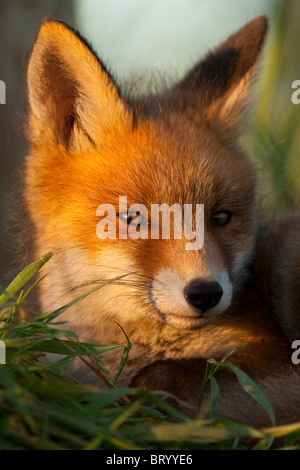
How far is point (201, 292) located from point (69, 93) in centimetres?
101

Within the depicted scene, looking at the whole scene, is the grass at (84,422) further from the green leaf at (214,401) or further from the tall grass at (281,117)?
the tall grass at (281,117)

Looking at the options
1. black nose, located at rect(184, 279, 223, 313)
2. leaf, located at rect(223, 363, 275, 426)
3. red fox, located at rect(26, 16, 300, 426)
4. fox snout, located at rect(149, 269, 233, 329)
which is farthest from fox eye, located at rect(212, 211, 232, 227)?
leaf, located at rect(223, 363, 275, 426)

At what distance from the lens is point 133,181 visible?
192 centimetres

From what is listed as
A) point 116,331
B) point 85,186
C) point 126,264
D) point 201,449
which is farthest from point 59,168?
point 201,449

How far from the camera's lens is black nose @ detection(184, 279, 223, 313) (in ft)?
5.48

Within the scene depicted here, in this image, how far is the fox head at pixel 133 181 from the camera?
1813 millimetres

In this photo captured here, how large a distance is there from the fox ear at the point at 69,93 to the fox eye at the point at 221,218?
0.50m

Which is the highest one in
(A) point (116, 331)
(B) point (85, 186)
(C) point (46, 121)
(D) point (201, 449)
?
(C) point (46, 121)

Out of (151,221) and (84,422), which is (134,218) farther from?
(84,422)

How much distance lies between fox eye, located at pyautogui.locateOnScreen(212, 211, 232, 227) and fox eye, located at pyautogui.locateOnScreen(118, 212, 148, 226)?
0.29 metres

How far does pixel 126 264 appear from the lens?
1.86 metres

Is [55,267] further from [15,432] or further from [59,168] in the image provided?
[15,432]

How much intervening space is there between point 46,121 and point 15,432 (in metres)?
A: 1.30

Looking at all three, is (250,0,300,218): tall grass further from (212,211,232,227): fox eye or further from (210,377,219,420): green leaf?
(210,377,219,420): green leaf
